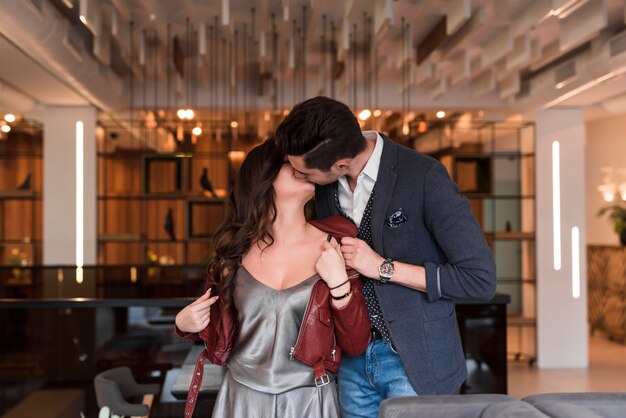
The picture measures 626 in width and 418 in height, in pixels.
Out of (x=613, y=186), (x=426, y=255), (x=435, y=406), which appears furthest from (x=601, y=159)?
(x=435, y=406)

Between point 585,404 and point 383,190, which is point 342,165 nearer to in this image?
point 383,190

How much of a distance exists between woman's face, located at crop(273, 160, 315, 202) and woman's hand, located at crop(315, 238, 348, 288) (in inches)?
7.8

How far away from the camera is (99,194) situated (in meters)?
8.02

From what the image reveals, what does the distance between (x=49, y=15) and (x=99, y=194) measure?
11.5 ft

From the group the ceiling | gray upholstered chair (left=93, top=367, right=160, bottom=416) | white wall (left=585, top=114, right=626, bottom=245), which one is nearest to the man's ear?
gray upholstered chair (left=93, top=367, right=160, bottom=416)

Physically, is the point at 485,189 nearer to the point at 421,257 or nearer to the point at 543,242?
the point at 543,242

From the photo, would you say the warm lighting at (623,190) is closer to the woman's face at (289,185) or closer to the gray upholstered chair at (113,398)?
the gray upholstered chair at (113,398)

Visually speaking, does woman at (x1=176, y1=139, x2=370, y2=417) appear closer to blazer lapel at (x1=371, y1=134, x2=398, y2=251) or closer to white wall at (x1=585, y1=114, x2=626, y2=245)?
blazer lapel at (x1=371, y1=134, x2=398, y2=251)

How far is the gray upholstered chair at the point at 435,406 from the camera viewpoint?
5.74ft


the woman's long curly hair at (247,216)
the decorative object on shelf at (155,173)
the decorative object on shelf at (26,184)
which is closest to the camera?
the woman's long curly hair at (247,216)

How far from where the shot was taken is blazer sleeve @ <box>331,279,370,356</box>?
5.88ft

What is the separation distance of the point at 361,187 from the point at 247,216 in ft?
0.99

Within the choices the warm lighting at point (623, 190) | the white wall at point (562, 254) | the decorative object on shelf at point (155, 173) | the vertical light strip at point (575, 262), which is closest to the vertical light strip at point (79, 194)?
the decorative object on shelf at point (155, 173)

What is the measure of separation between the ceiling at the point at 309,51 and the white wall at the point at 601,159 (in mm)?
2183
